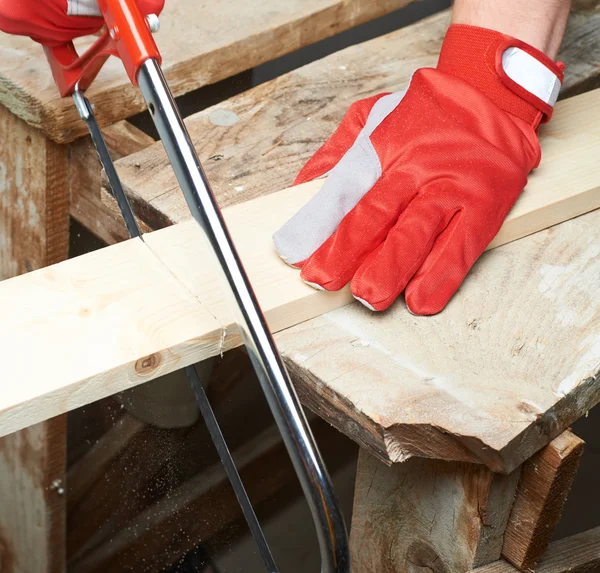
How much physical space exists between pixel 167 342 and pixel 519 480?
0.46 meters

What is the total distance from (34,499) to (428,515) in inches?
48.2

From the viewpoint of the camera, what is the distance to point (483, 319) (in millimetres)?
991

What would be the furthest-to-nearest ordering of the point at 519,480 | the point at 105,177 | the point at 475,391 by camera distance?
1. the point at 105,177
2. the point at 519,480
3. the point at 475,391

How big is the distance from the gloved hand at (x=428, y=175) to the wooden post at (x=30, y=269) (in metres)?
0.63

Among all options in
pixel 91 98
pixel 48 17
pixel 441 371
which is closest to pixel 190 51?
pixel 91 98

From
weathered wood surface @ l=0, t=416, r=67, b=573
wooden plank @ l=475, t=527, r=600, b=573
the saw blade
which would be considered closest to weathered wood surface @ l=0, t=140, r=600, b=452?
the saw blade

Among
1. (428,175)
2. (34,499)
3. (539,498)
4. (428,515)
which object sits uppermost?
(428,175)

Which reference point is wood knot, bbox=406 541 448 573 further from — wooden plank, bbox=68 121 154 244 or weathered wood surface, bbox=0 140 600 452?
wooden plank, bbox=68 121 154 244

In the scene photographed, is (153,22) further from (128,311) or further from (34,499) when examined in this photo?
(34,499)

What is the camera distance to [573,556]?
118 cm

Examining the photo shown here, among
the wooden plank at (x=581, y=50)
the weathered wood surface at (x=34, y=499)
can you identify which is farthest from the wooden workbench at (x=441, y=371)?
the weathered wood surface at (x=34, y=499)

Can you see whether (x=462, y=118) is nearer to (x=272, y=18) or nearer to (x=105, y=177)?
(x=105, y=177)

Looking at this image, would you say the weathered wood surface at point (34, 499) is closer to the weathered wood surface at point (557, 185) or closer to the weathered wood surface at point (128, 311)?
the weathered wood surface at point (557, 185)

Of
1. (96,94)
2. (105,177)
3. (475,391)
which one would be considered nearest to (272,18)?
(96,94)
